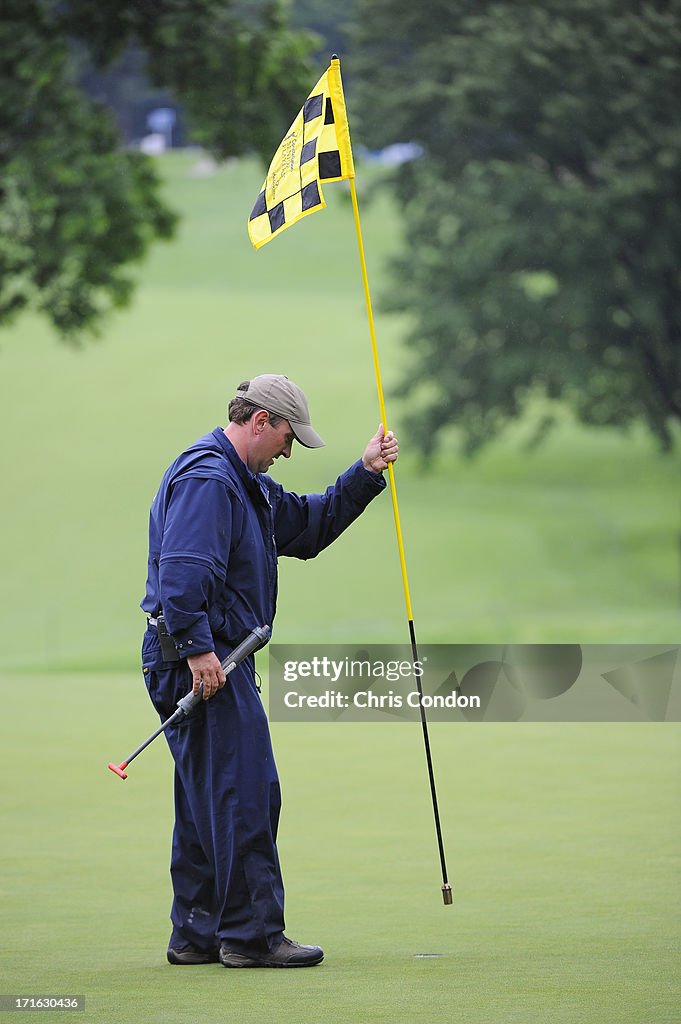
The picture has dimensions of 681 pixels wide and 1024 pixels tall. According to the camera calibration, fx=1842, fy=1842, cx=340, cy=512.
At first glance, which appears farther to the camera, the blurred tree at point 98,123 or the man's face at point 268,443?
the blurred tree at point 98,123

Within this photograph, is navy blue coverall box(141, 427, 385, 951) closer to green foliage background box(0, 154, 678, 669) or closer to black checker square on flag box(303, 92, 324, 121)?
black checker square on flag box(303, 92, 324, 121)

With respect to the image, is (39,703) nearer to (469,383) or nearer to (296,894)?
(296,894)

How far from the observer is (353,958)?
4934 mm

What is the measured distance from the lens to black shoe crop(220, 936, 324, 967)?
189 inches

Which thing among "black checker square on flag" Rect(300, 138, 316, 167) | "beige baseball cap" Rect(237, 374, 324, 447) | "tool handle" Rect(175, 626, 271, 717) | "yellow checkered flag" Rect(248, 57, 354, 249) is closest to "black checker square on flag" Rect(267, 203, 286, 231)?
"yellow checkered flag" Rect(248, 57, 354, 249)

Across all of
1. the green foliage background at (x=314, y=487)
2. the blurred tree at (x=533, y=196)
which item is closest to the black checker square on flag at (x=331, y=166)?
the green foliage background at (x=314, y=487)

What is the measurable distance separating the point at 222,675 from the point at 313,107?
193cm

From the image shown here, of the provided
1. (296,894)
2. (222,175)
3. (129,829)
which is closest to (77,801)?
(129,829)

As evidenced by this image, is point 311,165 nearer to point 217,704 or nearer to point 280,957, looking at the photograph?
point 217,704

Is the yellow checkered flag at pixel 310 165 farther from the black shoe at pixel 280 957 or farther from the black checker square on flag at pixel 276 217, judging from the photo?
the black shoe at pixel 280 957

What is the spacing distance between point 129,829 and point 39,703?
4.79 meters

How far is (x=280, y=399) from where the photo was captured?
4.96 meters

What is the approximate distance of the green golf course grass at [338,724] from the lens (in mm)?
4785

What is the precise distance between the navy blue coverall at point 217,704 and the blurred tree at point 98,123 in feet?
38.7
